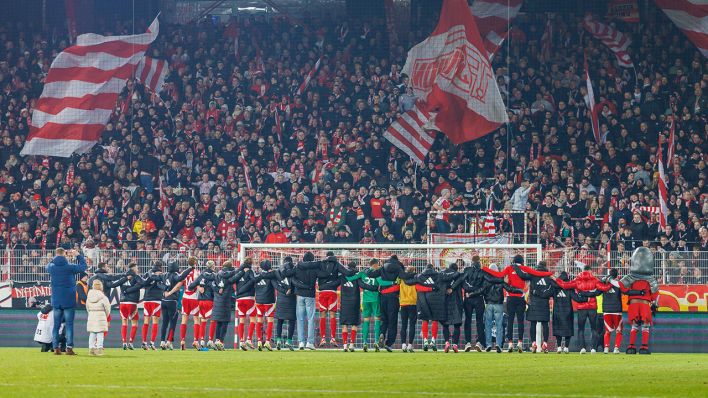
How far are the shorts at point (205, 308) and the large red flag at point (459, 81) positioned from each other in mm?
10264

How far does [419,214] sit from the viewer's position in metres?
32.2

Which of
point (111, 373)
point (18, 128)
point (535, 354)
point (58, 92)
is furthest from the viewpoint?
point (18, 128)

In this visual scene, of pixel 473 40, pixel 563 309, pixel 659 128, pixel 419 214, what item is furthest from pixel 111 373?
pixel 659 128

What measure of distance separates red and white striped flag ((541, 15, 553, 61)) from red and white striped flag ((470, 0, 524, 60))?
135 centimetres

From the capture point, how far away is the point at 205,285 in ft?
81.6

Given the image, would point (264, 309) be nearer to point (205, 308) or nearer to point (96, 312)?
point (205, 308)

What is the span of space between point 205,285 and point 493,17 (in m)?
14.7

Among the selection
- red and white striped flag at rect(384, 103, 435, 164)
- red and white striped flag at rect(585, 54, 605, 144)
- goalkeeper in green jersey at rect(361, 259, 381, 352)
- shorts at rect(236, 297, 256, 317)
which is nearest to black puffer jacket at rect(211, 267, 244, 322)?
shorts at rect(236, 297, 256, 317)

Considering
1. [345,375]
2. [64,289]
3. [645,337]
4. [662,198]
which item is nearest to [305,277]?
[64,289]

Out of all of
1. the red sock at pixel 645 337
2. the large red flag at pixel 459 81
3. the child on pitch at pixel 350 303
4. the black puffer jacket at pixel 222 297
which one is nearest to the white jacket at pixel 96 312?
the black puffer jacket at pixel 222 297

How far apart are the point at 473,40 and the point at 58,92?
10.6 metres

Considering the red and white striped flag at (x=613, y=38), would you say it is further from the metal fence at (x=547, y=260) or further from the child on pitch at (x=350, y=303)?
the child on pitch at (x=350, y=303)

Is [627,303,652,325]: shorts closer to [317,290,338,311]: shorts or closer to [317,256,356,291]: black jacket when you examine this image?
[317,256,356,291]: black jacket

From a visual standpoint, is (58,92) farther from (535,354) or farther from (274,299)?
(535,354)
